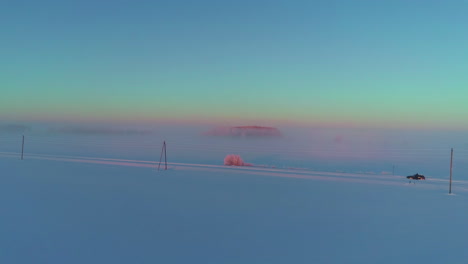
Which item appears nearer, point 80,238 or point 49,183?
point 80,238

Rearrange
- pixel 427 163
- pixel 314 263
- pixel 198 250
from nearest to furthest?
1. pixel 314 263
2. pixel 198 250
3. pixel 427 163

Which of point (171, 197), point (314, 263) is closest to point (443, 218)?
point (314, 263)

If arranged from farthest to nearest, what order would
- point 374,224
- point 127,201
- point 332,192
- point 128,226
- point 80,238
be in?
point 332,192
point 127,201
point 374,224
point 128,226
point 80,238

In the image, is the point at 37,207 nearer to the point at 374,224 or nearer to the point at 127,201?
the point at 127,201

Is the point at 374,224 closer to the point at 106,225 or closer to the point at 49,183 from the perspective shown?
the point at 106,225

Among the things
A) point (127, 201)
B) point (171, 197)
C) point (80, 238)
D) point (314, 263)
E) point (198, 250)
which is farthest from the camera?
point (171, 197)

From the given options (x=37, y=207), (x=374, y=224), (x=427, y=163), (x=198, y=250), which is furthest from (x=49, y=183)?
(x=427, y=163)
